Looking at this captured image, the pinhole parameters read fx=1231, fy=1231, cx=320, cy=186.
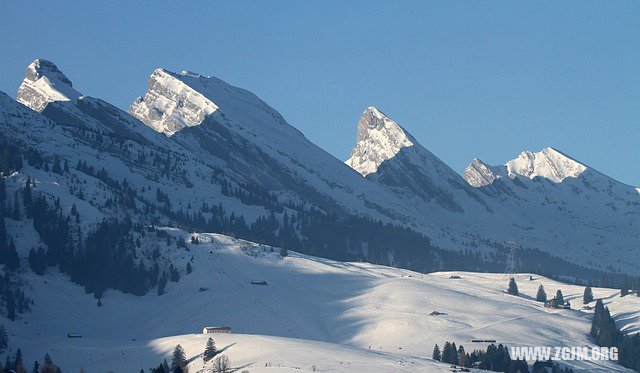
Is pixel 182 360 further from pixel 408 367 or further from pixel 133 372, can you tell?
pixel 408 367

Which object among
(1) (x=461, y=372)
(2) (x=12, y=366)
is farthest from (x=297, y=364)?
(2) (x=12, y=366)

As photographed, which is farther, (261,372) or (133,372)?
(133,372)

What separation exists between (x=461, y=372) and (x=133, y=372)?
172ft

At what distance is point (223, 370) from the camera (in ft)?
611

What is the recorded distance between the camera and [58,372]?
191750 millimetres

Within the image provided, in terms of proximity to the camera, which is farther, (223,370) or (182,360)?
(182,360)

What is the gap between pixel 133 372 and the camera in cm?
19800

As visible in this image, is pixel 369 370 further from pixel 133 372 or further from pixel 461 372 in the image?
pixel 133 372

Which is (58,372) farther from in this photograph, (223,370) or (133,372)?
(223,370)

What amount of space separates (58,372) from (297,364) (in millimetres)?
37286

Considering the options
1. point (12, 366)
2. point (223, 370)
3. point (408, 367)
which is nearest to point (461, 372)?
point (408, 367)

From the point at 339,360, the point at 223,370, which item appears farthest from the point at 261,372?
the point at 339,360

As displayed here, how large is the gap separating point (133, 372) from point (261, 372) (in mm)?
26001

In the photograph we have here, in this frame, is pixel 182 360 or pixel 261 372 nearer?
pixel 261 372
